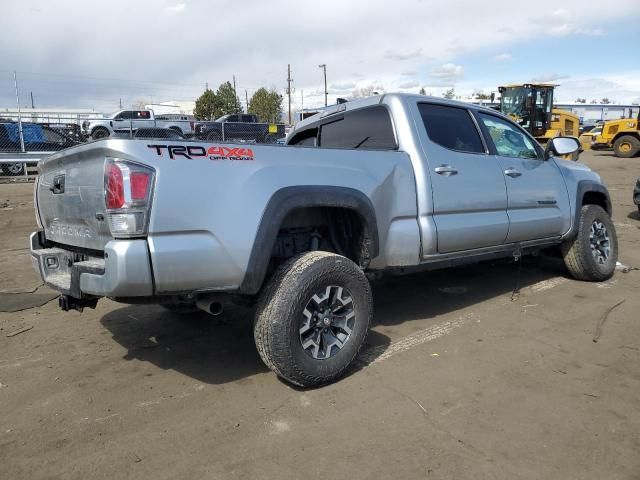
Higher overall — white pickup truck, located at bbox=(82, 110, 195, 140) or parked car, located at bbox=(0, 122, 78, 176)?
white pickup truck, located at bbox=(82, 110, 195, 140)

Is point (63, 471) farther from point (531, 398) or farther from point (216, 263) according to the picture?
point (531, 398)

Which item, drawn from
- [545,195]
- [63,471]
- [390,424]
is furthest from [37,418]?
[545,195]

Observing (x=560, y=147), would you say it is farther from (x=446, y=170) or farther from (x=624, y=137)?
(x=624, y=137)

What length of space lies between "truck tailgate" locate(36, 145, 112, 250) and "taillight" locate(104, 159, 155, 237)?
161 mm

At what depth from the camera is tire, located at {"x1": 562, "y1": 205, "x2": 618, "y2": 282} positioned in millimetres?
5586

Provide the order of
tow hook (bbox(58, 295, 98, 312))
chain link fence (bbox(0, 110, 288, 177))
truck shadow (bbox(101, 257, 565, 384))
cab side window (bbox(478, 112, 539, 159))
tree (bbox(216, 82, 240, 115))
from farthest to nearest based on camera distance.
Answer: tree (bbox(216, 82, 240, 115)) < chain link fence (bbox(0, 110, 288, 177)) < cab side window (bbox(478, 112, 539, 159)) < truck shadow (bbox(101, 257, 565, 384)) < tow hook (bbox(58, 295, 98, 312))

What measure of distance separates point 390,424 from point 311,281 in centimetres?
95

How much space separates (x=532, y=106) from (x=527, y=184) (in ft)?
68.6

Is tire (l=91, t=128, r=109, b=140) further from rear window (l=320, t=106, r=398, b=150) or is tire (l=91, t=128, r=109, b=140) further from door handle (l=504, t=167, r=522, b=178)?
door handle (l=504, t=167, r=522, b=178)

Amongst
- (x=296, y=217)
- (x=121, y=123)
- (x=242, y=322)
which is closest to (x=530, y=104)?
(x=121, y=123)

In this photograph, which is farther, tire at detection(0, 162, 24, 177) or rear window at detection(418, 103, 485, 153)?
tire at detection(0, 162, 24, 177)

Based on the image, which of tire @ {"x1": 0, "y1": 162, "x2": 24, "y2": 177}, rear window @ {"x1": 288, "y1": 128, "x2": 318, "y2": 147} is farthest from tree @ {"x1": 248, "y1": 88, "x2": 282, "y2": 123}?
rear window @ {"x1": 288, "y1": 128, "x2": 318, "y2": 147}

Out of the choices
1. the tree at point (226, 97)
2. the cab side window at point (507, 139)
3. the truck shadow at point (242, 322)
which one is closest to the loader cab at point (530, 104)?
the truck shadow at point (242, 322)

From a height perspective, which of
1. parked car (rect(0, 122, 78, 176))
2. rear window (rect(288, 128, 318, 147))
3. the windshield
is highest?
the windshield
